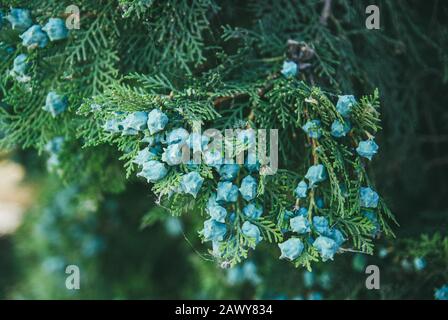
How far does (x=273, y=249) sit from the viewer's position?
2.17 metres

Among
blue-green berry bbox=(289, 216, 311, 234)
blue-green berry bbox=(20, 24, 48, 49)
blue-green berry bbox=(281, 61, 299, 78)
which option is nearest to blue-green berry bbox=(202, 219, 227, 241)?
blue-green berry bbox=(289, 216, 311, 234)

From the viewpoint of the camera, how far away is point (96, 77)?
5.28ft

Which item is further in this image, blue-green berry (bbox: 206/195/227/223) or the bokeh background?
the bokeh background

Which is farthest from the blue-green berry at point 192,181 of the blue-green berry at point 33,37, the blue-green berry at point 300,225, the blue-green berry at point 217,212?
the blue-green berry at point 33,37

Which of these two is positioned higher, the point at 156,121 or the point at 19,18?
the point at 19,18

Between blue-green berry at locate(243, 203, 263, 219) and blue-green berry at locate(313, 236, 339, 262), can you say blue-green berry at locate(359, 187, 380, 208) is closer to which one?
blue-green berry at locate(313, 236, 339, 262)

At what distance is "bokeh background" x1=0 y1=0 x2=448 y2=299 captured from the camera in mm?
1960

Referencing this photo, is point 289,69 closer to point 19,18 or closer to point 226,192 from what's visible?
point 226,192

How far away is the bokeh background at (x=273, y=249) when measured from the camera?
1.96m

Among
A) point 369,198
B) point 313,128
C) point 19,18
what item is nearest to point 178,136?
point 313,128

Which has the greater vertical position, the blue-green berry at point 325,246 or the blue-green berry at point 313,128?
the blue-green berry at point 313,128

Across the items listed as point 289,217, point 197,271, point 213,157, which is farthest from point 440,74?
point 197,271

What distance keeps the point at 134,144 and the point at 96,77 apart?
339mm

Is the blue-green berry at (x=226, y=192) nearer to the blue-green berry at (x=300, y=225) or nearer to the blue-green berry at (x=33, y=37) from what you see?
the blue-green berry at (x=300, y=225)
